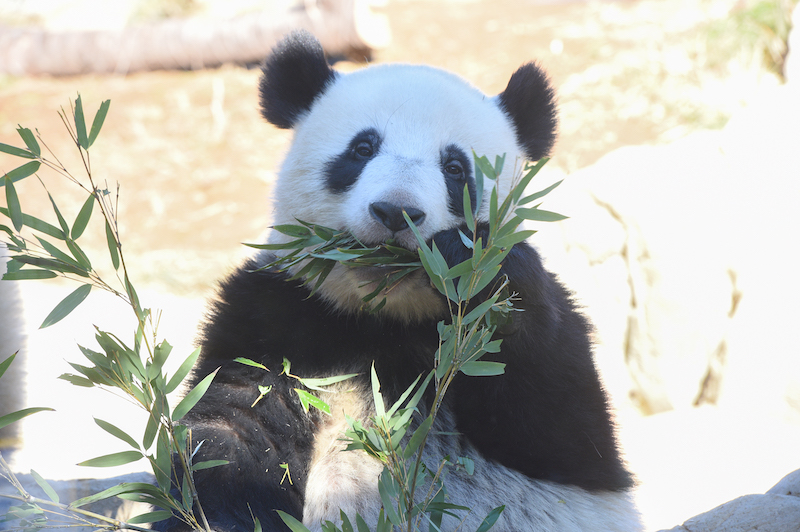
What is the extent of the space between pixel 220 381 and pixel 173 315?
3.08m

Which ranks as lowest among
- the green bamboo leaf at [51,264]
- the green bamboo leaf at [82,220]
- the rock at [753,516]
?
the rock at [753,516]

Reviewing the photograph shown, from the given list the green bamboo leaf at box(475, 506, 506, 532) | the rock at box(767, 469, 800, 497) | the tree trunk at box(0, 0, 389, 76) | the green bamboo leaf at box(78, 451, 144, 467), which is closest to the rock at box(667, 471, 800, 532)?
the rock at box(767, 469, 800, 497)

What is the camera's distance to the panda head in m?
1.80

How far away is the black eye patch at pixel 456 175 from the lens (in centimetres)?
201

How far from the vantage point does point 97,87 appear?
383 inches

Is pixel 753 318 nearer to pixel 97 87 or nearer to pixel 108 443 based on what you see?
pixel 108 443

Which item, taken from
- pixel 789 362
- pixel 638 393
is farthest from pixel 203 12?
pixel 789 362

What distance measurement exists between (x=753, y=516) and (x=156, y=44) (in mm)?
10052

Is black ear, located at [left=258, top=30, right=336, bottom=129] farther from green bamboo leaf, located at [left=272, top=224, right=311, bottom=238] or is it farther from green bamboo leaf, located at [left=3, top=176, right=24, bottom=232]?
green bamboo leaf, located at [left=3, top=176, right=24, bottom=232]

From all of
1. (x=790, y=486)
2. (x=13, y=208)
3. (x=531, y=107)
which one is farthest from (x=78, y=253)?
(x=790, y=486)

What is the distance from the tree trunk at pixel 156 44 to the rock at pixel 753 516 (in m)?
8.00

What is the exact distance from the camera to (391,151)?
2.00 meters

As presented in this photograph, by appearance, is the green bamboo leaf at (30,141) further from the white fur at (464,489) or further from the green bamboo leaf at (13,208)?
the white fur at (464,489)

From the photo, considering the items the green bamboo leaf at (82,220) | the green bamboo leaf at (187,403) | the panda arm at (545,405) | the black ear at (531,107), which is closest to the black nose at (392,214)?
the panda arm at (545,405)
